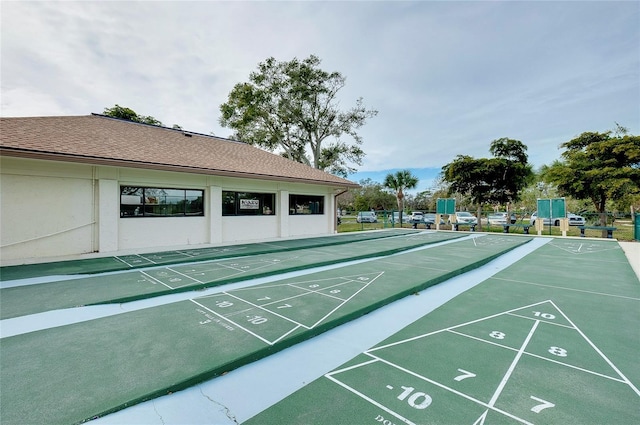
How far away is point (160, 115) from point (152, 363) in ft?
88.8

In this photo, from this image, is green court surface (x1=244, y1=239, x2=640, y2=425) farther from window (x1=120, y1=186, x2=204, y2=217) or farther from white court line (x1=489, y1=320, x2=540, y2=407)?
window (x1=120, y1=186, x2=204, y2=217)

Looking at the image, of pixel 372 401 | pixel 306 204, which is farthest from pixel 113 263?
pixel 306 204

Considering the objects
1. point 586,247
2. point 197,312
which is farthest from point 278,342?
point 586,247

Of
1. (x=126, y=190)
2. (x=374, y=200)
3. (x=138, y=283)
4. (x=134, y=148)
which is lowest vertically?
(x=138, y=283)

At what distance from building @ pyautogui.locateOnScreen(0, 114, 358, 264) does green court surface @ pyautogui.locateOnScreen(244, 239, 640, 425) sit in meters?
8.94

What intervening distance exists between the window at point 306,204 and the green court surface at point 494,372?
34.0ft

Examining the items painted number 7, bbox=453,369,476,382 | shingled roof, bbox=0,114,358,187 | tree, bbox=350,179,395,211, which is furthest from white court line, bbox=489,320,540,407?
tree, bbox=350,179,395,211

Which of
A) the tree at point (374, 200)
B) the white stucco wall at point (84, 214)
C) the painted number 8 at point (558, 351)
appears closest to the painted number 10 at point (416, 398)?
the painted number 8 at point (558, 351)

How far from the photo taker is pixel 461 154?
1961 centimetres

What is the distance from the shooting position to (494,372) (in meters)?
2.64

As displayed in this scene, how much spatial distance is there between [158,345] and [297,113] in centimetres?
2231

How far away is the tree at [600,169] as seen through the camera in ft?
47.2

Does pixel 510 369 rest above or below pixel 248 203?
below

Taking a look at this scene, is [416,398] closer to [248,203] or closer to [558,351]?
[558,351]
